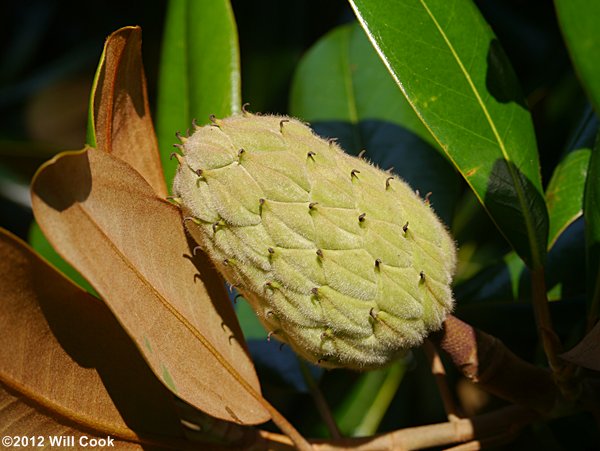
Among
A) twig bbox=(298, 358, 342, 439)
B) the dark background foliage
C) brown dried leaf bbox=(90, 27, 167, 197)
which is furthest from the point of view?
the dark background foliage

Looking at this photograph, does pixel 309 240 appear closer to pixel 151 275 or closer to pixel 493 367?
pixel 151 275

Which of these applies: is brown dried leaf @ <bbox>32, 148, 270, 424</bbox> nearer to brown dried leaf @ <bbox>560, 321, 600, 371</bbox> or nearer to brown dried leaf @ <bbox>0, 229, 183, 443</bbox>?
brown dried leaf @ <bbox>0, 229, 183, 443</bbox>

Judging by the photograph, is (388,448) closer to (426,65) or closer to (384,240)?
(384,240)

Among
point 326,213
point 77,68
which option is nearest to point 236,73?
point 326,213

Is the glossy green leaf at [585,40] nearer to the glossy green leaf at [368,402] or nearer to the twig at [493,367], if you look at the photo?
the twig at [493,367]

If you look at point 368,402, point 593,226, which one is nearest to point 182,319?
point 593,226

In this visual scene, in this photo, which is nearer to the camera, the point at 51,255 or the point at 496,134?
the point at 496,134

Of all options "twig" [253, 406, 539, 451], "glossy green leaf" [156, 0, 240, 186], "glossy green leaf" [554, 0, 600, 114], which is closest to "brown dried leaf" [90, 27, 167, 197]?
"glossy green leaf" [156, 0, 240, 186]
